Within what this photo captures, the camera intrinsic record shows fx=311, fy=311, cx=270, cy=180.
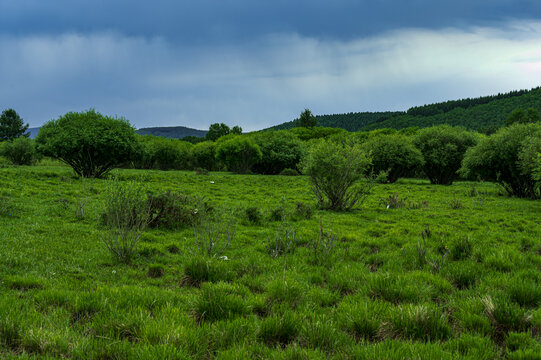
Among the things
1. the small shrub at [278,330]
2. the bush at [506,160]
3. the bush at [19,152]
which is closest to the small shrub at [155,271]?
the small shrub at [278,330]

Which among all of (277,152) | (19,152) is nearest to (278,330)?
(277,152)

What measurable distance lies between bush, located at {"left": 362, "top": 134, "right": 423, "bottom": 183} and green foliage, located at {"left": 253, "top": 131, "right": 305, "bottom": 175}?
61.2ft

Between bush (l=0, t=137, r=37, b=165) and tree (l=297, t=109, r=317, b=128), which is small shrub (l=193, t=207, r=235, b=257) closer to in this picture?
bush (l=0, t=137, r=37, b=165)

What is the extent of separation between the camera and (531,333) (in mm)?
3809

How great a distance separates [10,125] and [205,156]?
8331cm

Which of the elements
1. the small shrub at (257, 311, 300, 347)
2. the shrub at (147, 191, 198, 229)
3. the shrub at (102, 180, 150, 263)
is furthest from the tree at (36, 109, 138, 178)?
the small shrub at (257, 311, 300, 347)

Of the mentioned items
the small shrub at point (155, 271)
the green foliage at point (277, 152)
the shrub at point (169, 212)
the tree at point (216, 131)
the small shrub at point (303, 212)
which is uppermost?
the tree at point (216, 131)

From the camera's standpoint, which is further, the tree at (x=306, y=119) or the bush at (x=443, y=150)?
the tree at (x=306, y=119)

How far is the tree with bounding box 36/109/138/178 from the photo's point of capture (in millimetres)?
25141

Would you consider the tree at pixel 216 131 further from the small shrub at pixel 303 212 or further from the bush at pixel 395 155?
the small shrub at pixel 303 212

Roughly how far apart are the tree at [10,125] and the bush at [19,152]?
235 ft

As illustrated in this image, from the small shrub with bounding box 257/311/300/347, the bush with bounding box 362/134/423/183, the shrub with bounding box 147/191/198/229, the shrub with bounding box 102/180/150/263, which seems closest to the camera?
the small shrub with bounding box 257/311/300/347

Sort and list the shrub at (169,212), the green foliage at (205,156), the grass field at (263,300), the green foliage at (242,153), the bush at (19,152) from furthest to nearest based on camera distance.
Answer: the green foliage at (205,156) → the green foliage at (242,153) → the bush at (19,152) → the shrub at (169,212) → the grass field at (263,300)

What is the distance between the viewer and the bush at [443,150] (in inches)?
1636
